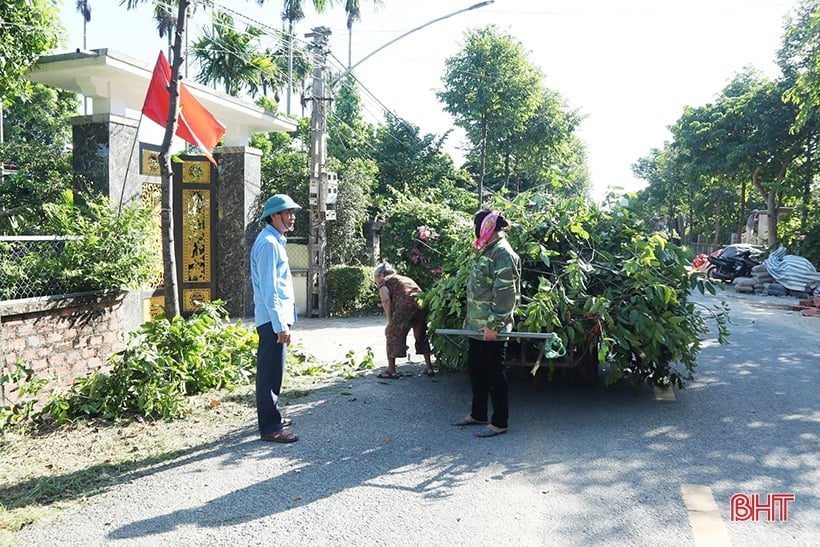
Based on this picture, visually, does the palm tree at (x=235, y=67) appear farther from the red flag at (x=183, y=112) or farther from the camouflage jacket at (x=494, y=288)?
A: the camouflage jacket at (x=494, y=288)

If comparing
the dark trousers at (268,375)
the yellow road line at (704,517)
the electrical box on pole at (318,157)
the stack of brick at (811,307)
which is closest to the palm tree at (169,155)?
the dark trousers at (268,375)

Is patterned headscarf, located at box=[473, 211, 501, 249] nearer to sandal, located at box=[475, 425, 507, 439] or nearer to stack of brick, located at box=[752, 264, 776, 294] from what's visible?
sandal, located at box=[475, 425, 507, 439]

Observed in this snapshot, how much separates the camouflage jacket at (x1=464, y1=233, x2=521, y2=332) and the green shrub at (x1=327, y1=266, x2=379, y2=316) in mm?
8733

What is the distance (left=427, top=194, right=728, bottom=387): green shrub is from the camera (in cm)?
555

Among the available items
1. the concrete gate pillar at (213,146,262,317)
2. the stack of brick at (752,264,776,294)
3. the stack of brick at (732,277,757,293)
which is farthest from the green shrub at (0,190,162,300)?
the stack of brick at (752,264,776,294)

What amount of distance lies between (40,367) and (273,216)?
2.74 meters

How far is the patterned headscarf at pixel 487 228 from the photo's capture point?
5.30 metres

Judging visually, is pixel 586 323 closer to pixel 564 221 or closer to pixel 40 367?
pixel 564 221

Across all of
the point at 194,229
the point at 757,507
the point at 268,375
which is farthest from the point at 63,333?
the point at 757,507

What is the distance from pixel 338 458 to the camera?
4738 millimetres

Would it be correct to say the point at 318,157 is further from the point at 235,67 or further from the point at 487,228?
the point at 235,67

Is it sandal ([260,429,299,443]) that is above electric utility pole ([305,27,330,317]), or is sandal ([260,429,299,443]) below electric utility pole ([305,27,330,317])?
below

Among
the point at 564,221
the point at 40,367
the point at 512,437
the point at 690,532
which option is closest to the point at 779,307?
the point at 564,221

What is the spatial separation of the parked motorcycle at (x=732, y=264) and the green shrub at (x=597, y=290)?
721 inches
